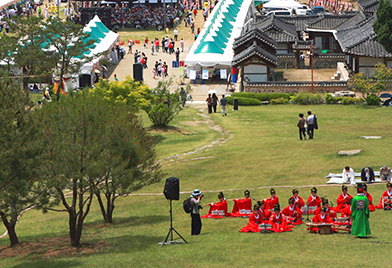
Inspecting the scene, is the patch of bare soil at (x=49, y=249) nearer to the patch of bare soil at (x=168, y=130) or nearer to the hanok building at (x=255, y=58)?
the patch of bare soil at (x=168, y=130)

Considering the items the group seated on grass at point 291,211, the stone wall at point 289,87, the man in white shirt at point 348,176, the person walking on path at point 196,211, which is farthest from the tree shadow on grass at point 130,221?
the stone wall at point 289,87

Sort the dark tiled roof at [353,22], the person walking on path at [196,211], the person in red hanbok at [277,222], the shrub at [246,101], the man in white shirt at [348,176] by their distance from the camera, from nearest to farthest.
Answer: the person walking on path at [196,211]
the person in red hanbok at [277,222]
the man in white shirt at [348,176]
the shrub at [246,101]
the dark tiled roof at [353,22]

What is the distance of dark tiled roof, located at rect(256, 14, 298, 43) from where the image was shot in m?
72.0

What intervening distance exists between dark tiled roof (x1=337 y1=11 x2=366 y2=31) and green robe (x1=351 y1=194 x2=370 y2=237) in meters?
51.4

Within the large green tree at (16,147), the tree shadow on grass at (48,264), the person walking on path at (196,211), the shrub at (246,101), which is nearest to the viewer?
the large green tree at (16,147)

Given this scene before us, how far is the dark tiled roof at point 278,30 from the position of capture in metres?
72.0

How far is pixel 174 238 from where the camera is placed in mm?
22953

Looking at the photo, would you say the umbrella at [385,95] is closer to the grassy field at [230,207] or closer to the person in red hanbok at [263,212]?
the grassy field at [230,207]

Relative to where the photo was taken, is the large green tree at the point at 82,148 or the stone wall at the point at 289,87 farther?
the stone wall at the point at 289,87

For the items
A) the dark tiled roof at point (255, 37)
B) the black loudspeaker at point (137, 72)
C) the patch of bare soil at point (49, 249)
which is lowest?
the patch of bare soil at point (49, 249)

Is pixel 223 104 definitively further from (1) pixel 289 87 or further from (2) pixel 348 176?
(2) pixel 348 176

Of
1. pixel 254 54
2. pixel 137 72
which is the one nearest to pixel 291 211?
pixel 254 54

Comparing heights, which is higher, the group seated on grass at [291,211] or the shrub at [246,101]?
the shrub at [246,101]

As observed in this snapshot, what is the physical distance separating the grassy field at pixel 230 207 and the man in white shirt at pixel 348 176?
656mm
